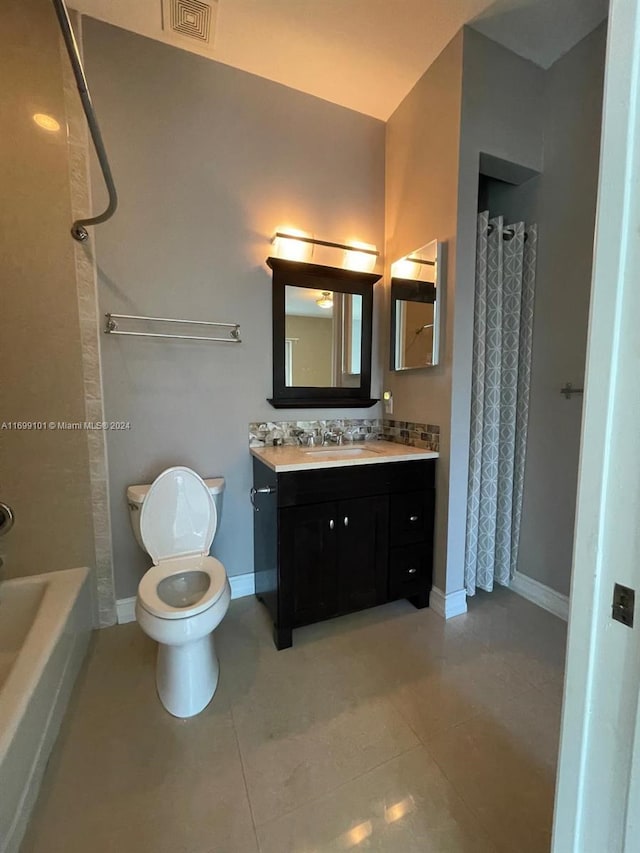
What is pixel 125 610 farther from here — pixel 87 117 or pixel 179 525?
pixel 87 117

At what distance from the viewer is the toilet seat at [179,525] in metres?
1.68

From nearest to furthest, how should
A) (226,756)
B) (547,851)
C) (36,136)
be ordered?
(547,851) < (226,756) < (36,136)

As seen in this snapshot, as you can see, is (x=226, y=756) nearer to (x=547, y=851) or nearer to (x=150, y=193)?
(x=547, y=851)

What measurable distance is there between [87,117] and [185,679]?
2.14 m

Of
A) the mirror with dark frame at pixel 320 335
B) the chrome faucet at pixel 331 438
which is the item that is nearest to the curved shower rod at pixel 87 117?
the mirror with dark frame at pixel 320 335

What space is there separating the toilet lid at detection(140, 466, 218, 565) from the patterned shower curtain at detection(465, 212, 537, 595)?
4.79ft

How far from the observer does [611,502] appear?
58 cm

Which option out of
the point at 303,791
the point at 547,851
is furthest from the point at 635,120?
the point at 303,791

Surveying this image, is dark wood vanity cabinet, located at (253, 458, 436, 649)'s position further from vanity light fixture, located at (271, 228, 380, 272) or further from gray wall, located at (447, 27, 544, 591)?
vanity light fixture, located at (271, 228, 380, 272)

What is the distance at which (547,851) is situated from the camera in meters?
0.98

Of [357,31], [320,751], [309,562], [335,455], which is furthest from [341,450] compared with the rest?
[357,31]

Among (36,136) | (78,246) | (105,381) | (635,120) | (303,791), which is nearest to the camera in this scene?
(635,120)

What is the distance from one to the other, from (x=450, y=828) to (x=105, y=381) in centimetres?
219

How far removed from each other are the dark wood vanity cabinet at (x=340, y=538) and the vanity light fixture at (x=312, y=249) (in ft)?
4.09
